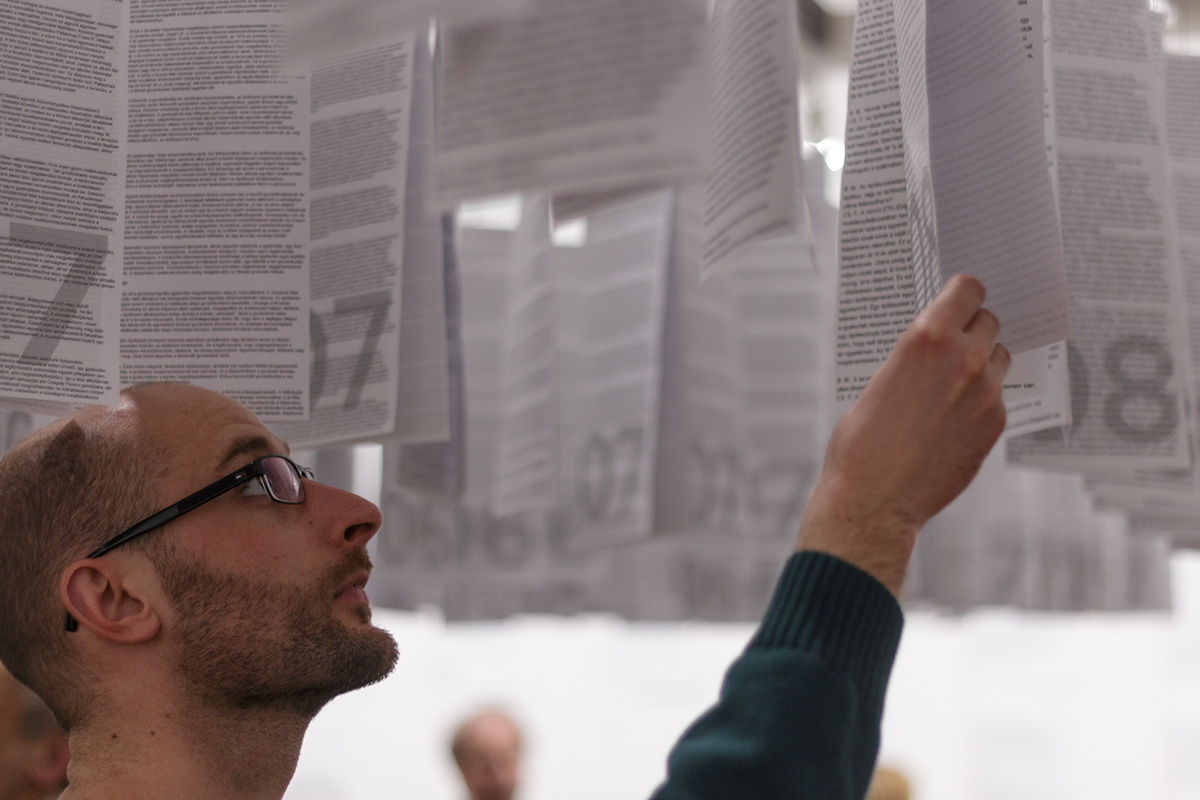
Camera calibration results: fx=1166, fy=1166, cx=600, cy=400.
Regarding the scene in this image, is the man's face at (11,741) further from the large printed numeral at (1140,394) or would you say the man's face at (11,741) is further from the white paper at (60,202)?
the large printed numeral at (1140,394)

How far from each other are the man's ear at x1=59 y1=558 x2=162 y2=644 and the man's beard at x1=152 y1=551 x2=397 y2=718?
2 cm

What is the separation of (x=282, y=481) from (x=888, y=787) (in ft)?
4.20

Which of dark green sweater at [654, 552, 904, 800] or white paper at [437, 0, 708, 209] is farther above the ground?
white paper at [437, 0, 708, 209]


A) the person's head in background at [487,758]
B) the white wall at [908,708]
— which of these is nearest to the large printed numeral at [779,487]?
the person's head in background at [487,758]

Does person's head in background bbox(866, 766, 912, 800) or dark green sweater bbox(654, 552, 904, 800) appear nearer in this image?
dark green sweater bbox(654, 552, 904, 800)

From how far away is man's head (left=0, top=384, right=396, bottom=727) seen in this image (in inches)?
27.9

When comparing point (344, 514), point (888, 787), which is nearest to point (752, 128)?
point (344, 514)

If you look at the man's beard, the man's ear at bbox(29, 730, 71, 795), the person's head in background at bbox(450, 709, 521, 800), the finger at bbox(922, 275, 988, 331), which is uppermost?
the finger at bbox(922, 275, 988, 331)

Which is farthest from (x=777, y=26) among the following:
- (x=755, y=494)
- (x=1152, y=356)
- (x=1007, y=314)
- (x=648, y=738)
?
(x=648, y=738)

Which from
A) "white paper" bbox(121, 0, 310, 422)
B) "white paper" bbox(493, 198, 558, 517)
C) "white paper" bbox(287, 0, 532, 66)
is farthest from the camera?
"white paper" bbox(493, 198, 558, 517)

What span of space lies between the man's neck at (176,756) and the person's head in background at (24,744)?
1.18ft

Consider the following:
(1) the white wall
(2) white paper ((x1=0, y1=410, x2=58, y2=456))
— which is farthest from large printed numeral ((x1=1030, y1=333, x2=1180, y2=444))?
(1) the white wall

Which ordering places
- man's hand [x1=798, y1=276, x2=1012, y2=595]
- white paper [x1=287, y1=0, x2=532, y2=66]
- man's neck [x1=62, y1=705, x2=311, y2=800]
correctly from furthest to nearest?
1. man's neck [x1=62, y1=705, x2=311, y2=800]
2. man's hand [x1=798, y1=276, x2=1012, y2=595]
3. white paper [x1=287, y1=0, x2=532, y2=66]

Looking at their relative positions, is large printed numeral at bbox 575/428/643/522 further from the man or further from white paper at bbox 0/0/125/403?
white paper at bbox 0/0/125/403
